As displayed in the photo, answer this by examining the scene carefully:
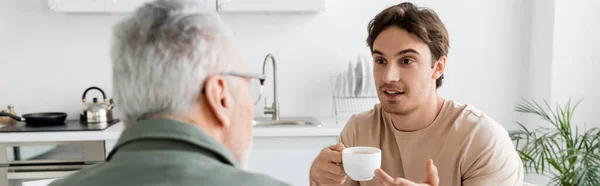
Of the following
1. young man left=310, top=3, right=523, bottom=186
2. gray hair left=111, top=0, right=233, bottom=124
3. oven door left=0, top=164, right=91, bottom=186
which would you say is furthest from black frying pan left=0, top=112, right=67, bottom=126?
gray hair left=111, top=0, right=233, bottom=124

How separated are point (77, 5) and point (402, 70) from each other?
197 cm

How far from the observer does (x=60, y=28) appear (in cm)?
306

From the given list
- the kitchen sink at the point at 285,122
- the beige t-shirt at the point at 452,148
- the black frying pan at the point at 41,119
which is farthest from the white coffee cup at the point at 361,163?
the black frying pan at the point at 41,119

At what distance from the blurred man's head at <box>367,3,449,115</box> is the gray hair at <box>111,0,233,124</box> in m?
0.80

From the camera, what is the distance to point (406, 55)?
1475mm

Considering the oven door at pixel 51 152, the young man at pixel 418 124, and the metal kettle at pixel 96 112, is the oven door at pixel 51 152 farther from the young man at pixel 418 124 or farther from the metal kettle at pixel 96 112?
the young man at pixel 418 124

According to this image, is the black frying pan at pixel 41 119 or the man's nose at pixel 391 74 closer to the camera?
the man's nose at pixel 391 74

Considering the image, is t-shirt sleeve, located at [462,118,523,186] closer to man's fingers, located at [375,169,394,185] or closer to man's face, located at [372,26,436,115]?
man's face, located at [372,26,436,115]

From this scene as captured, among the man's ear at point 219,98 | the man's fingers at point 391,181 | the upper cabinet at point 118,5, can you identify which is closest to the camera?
the man's ear at point 219,98

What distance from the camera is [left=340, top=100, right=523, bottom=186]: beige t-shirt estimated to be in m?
1.35

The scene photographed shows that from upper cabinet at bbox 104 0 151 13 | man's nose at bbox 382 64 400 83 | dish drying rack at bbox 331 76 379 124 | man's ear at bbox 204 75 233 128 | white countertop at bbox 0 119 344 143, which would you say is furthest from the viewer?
dish drying rack at bbox 331 76 379 124

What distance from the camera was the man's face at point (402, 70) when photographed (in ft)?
4.83

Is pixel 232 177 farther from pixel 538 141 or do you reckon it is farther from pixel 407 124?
pixel 538 141

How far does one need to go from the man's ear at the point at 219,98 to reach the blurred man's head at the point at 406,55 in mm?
740
